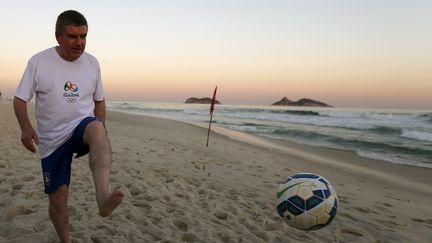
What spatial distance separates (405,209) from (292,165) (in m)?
4.13

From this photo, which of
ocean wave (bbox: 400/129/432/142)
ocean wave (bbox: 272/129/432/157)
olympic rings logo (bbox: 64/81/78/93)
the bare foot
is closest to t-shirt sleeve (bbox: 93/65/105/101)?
olympic rings logo (bbox: 64/81/78/93)

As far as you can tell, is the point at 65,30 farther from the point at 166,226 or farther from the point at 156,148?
the point at 156,148

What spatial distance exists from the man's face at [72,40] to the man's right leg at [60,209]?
3.72 ft

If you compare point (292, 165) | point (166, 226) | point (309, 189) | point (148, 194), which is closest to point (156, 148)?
point (292, 165)

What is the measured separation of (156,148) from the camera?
10766 mm

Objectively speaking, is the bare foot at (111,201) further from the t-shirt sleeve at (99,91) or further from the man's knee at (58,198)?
the t-shirt sleeve at (99,91)

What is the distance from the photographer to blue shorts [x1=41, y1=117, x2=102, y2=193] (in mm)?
2873

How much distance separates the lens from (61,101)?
2.87 m

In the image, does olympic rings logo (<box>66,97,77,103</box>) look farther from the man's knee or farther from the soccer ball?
the soccer ball

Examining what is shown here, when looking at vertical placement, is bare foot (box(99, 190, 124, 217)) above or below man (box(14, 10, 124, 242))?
below

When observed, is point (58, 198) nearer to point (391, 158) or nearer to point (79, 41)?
point (79, 41)

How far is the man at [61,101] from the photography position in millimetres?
2777

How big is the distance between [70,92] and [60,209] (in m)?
1.11

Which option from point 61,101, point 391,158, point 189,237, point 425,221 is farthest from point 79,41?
point 391,158
